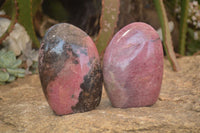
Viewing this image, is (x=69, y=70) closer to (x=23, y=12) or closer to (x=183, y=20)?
(x=23, y=12)

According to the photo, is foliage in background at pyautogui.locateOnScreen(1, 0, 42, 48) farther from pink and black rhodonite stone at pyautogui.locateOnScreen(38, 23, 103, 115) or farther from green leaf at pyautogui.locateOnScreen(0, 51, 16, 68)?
pink and black rhodonite stone at pyautogui.locateOnScreen(38, 23, 103, 115)

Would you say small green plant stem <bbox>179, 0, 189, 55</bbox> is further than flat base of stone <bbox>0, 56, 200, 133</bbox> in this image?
Yes

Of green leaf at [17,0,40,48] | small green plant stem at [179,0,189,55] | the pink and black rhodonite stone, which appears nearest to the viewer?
the pink and black rhodonite stone

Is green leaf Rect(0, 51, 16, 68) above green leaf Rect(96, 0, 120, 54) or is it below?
below

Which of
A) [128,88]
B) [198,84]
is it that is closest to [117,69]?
[128,88]

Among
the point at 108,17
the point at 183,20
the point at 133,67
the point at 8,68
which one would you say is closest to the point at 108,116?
the point at 133,67

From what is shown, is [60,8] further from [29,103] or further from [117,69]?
[117,69]

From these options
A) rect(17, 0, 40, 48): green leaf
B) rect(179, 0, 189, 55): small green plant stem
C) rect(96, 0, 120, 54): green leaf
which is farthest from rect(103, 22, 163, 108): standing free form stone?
rect(179, 0, 189, 55): small green plant stem
